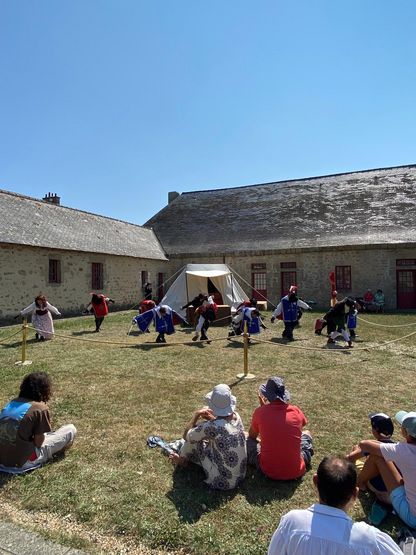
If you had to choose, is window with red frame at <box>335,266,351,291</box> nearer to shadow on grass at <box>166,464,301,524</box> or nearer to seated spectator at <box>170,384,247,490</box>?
shadow on grass at <box>166,464,301,524</box>

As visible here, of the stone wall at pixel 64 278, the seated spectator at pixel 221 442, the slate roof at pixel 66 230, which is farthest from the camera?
the slate roof at pixel 66 230

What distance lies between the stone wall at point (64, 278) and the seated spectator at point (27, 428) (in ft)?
37.6

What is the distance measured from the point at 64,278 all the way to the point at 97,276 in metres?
2.05

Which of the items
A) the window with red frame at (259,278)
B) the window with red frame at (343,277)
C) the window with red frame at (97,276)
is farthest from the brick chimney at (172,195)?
the window with red frame at (343,277)

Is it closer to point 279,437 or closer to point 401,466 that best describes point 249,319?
point 279,437

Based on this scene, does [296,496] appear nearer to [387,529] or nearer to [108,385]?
[387,529]

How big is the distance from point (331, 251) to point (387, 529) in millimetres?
17496

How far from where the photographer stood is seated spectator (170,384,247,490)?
329cm

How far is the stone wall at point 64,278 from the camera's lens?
46.0 ft

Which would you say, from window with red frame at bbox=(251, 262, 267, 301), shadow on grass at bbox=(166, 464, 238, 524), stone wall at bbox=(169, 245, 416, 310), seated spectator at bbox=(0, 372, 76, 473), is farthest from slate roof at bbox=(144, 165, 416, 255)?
seated spectator at bbox=(0, 372, 76, 473)

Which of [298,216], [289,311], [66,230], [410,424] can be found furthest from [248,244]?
[410,424]

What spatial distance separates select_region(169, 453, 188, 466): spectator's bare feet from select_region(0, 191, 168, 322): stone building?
1195 cm

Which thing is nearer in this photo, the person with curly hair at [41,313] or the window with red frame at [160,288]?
the person with curly hair at [41,313]

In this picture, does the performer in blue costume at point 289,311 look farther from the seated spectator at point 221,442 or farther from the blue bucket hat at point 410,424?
the blue bucket hat at point 410,424
